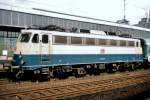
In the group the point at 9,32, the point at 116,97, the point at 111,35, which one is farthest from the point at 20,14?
the point at 116,97

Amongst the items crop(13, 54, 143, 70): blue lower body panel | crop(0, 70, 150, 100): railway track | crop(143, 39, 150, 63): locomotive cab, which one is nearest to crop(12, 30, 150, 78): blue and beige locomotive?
crop(13, 54, 143, 70): blue lower body panel

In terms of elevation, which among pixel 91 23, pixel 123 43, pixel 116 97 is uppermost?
pixel 91 23

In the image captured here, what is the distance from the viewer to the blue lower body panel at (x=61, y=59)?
1917 centimetres

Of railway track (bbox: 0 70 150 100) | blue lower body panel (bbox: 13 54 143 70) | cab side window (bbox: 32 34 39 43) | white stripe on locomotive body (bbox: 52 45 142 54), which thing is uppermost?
cab side window (bbox: 32 34 39 43)

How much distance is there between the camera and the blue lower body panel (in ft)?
62.9

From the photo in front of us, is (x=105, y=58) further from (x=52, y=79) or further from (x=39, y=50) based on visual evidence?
(x=39, y=50)

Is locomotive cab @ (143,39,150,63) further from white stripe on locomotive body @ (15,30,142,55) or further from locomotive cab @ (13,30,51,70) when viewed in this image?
locomotive cab @ (13,30,51,70)

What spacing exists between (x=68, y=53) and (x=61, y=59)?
2.96 ft

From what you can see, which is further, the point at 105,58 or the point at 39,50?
the point at 105,58

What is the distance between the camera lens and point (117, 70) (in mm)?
29047

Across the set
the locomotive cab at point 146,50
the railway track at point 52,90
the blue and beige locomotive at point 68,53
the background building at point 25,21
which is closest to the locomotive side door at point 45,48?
the blue and beige locomotive at point 68,53

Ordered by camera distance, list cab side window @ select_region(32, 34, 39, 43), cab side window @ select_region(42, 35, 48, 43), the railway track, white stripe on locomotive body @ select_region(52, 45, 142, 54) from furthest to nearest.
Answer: white stripe on locomotive body @ select_region(52, 45, 142, 54)
cab side window @ select_region(42, 35, 48, 43)
cab side window @ select_region(32, 34, 39, 43)
the railway track

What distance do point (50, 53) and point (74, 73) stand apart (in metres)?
4.24

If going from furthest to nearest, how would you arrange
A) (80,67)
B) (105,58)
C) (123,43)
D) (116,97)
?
(123,43)
(105,58)
(80,67)
(116,97)
